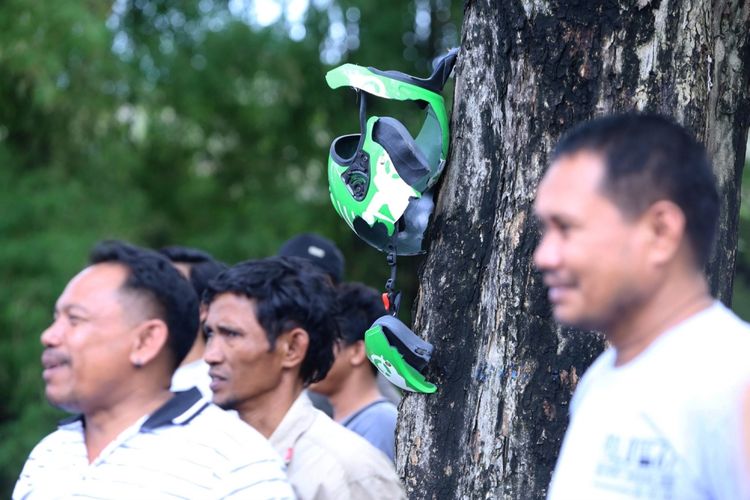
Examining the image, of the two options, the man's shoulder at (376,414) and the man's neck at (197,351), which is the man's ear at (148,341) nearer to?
the man's shoulder at (376,414)

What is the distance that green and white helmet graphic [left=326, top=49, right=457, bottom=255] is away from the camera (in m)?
2.95

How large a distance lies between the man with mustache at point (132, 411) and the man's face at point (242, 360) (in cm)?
64

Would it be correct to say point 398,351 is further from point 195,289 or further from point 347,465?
point 195,289

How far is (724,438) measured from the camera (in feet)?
5.09

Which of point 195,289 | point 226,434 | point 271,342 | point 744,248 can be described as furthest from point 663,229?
point 744,248

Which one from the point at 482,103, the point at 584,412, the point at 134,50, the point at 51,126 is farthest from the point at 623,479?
the point at 134,50

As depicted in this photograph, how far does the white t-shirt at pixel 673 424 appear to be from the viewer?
156cm

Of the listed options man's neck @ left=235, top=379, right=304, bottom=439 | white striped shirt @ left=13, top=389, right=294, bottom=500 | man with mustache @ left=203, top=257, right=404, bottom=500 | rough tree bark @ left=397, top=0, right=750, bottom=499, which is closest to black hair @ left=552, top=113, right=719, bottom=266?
rough tree bark @ left=397, top=0, right=750, bottom=499

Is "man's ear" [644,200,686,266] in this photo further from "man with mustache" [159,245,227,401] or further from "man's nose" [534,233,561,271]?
"man with mustache" [159,245,227,401]

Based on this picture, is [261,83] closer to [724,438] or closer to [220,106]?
[220,106]

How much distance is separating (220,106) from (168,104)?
0.52 m

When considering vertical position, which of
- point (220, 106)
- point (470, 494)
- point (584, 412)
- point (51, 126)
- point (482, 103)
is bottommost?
point (470, 494)

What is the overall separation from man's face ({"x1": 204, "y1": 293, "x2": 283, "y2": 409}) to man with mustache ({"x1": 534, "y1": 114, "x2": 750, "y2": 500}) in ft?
6.62

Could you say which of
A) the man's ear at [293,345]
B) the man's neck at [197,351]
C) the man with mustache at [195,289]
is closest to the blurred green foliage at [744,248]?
the man with mustache at [195,289]
